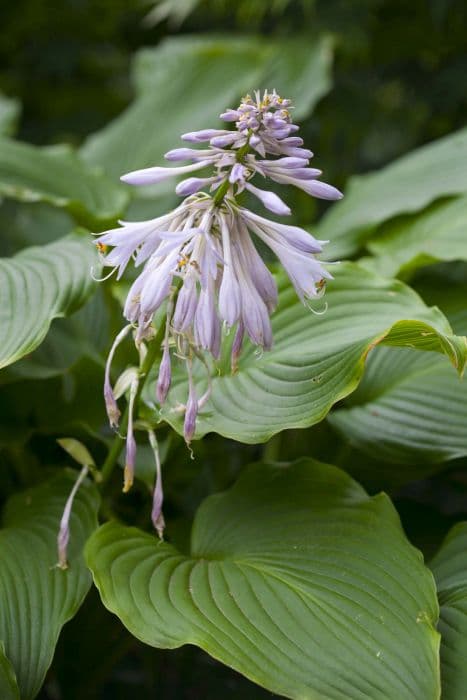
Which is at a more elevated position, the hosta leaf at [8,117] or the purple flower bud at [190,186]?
the purple flower bud at [190,186]

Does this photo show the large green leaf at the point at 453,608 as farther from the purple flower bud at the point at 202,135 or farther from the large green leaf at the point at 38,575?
the purple flower bud at the point at 202,135

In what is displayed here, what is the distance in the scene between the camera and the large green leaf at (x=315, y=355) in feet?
3.07

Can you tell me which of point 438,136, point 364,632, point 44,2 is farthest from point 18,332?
point 44,2

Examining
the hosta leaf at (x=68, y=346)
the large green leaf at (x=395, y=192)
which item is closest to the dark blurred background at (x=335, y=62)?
the large green leaf at (x=395, y=192)

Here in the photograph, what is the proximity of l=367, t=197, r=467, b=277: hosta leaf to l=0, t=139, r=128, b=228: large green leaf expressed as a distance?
461mm

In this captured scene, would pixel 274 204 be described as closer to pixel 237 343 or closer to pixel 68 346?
pixel 237 343

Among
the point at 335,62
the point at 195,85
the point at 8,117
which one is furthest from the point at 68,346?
the point at 335,62

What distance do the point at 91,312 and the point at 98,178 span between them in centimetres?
26

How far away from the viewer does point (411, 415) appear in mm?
1172

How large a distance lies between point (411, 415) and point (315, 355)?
0.22 m

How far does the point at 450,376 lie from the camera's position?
119cm

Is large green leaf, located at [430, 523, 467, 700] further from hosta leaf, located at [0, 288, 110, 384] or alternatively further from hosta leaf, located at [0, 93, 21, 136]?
hosta leaf, located at [0, 93, 21, 136]

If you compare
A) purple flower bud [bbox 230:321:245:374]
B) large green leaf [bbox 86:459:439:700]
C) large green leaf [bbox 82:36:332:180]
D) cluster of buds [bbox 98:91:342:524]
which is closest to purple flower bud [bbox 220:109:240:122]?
cluster of buds [bbox 98:91:342:524]

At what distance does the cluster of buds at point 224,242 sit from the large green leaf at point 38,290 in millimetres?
151
